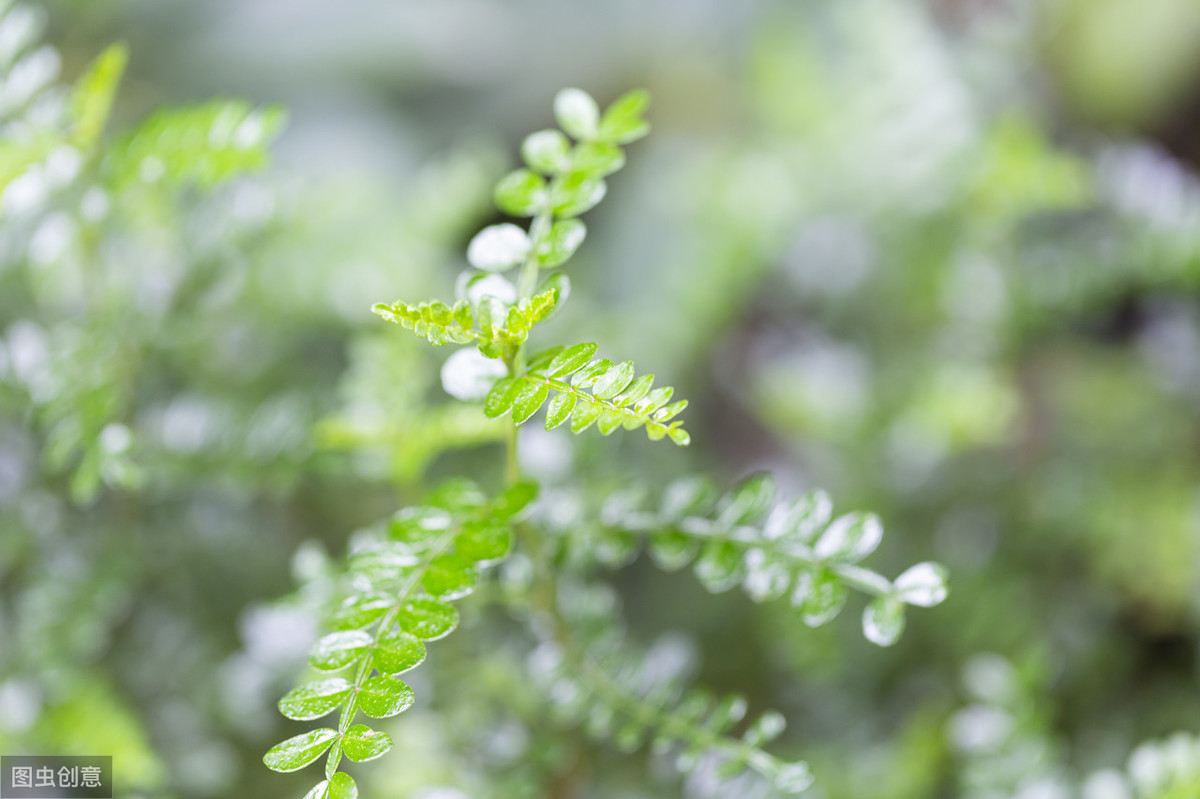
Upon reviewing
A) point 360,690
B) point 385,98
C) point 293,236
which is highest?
point 385,98

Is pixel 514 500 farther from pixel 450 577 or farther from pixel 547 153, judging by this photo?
pixel 547 153

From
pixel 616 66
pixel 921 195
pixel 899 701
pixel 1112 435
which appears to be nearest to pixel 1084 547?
pixel 1112 435

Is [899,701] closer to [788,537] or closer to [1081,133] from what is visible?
[788,537]

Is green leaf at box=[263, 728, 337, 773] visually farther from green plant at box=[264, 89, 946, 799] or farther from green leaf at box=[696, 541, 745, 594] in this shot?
green leaf at box=[696, 541, 745, 594]

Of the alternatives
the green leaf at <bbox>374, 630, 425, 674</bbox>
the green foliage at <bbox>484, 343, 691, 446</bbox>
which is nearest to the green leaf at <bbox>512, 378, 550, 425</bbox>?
the green foliage at <bbox>484, 343, 691, 446</bbox>

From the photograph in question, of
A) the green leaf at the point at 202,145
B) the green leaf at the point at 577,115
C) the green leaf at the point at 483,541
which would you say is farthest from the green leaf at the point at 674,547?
the green leaf at the point at 202,145

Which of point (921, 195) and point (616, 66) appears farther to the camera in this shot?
Answer: point (616, 66)

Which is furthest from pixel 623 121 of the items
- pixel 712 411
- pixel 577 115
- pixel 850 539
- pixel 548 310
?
pixel 712 411

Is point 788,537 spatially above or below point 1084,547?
below
